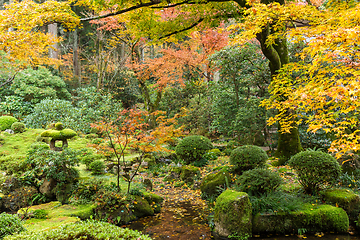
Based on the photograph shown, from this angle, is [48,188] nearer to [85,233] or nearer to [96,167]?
[96,167]

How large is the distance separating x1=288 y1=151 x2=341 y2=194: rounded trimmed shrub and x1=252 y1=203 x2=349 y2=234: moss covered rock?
0.65 metres

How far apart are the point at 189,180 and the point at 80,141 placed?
5620 millimetres

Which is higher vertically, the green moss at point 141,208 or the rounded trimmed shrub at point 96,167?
the rounded trimmed shrub at point 96,167

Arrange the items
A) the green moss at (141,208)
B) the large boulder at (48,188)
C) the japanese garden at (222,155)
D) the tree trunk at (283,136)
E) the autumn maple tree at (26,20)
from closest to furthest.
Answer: the japanese garden at (222,155) → the green moss at (141,208) → the large boulder at (48,188) → the autumn maple tree at (26,20) → the tree trunk at (283,136)

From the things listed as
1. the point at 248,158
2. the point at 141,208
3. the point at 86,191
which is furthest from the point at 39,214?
the point at 248,158

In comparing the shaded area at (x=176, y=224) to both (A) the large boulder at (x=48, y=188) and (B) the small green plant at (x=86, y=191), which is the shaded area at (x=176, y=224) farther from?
(A) the large boulder at (x=48, y=188)

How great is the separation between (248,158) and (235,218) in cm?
217

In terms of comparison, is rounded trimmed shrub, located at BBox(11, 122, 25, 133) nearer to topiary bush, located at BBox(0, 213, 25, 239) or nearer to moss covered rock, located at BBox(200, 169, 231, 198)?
topiary bush, located at BBox(0, 213, 25, 239)

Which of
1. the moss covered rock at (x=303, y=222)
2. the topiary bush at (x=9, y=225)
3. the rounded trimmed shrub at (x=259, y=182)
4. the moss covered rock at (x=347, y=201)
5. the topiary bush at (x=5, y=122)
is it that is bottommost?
the moss covered rock at (x=303, y=222)

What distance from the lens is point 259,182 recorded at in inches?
171

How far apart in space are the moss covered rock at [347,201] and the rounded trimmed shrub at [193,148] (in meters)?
4.14

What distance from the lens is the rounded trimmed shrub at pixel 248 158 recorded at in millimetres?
5562

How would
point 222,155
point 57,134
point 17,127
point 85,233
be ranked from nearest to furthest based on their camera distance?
1. point 85,233
2. point 57,134
3. point 222,155
4. point 17,127

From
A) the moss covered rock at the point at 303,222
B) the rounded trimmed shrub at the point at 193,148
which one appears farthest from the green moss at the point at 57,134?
the moss covered rock at the point at 303,222
